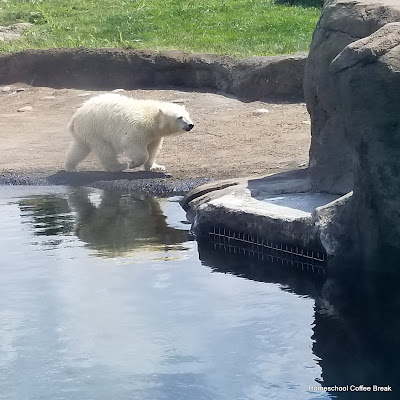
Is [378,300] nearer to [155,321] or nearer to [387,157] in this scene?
[387,157]

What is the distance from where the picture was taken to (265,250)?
7.37m

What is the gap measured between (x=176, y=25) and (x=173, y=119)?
638 cm

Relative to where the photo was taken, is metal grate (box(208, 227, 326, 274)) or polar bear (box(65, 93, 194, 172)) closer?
metal grate (box(208, 227, 326, 274))

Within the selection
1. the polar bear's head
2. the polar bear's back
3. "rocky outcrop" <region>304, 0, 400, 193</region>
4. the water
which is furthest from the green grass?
the water

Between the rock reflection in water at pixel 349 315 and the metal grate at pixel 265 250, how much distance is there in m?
0.09

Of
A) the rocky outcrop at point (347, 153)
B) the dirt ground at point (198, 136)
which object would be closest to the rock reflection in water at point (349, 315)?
the rocky outcrop at point (347, 153)

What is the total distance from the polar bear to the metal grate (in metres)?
2.56

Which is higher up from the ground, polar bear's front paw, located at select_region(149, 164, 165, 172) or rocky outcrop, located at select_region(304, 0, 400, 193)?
rocky outcrop, located at select_region(304, 0, 400, 193)

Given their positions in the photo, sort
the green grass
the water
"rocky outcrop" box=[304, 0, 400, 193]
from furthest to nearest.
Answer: the green grass
"rocky outcrop" box=[304, 0, 400, 193]
the water

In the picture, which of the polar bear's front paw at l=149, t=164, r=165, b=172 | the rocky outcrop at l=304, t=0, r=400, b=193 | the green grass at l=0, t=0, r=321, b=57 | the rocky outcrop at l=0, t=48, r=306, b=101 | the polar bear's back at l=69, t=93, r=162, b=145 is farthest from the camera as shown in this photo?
the green grass at l=0, t=0, r=321, b=57

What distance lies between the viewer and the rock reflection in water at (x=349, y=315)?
519 centimetres

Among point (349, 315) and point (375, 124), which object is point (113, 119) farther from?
point (349, 315)

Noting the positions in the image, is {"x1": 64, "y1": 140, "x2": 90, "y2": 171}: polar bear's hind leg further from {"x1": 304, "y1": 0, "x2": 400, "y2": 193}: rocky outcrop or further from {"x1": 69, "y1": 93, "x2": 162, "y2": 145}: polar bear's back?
{"x1": 304, "y1": 0, "x2": 400, "y2": 193}: rocky outcrop

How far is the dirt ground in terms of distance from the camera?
409 inches
